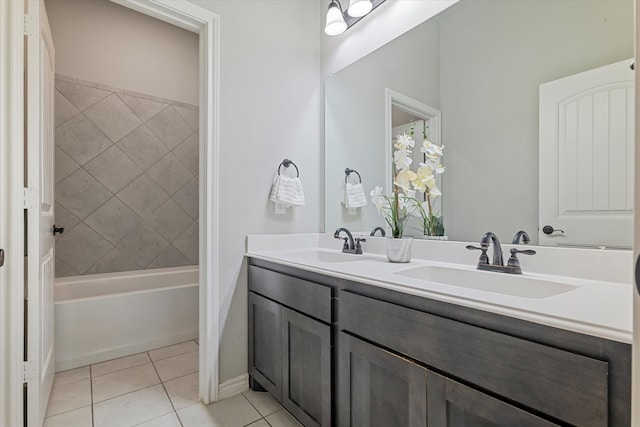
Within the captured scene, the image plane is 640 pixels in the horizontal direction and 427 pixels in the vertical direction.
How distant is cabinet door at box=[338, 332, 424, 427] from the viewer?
938 millimetres

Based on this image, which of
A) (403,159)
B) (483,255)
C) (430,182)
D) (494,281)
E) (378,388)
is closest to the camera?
(378,388)

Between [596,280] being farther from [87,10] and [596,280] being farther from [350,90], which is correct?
[87,10]

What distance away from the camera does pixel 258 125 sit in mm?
1937

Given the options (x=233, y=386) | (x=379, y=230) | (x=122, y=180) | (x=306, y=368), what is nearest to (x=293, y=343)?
(x=306, y=368)

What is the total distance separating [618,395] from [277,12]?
2.31m

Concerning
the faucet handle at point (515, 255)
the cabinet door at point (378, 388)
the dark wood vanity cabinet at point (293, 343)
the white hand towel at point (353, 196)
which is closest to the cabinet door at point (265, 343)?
the dark wood vanity cabinet at point (293, 343)

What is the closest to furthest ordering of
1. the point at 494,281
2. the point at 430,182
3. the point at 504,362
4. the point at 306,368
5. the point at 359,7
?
1. the point at 504,362
2. the point at 494,281
3. the point at 306,368
4. the point at 430,182
5. the point at 359,7

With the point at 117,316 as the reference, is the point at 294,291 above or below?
above

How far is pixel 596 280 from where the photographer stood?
104 centimetres

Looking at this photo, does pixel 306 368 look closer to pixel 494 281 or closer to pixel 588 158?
pixel 494 281

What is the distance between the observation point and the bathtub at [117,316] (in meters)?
2.11

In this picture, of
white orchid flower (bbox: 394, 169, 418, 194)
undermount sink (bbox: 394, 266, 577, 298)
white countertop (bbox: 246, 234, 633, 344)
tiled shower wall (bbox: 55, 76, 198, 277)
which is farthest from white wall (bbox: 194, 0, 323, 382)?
tiled shower wall (bbox: 55, 76, 198, 277)

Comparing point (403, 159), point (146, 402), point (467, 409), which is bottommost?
point (146, 402)

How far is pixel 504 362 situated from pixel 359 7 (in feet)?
6.09
